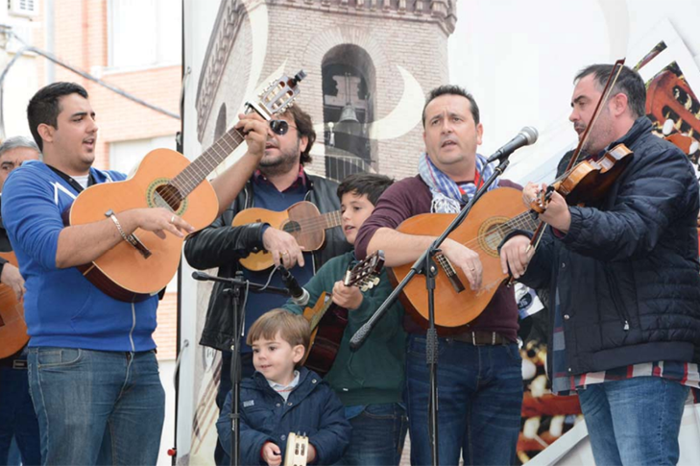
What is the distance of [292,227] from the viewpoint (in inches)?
190

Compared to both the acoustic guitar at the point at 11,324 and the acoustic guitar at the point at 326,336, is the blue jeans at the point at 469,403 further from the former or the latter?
the acoustic guitar at the point at 11,324

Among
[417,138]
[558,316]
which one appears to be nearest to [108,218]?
[558,316]

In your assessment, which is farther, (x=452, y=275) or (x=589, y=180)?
(x=452, y=275)

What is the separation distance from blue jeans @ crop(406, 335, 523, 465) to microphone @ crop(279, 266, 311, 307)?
54cm

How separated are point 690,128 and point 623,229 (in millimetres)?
1843

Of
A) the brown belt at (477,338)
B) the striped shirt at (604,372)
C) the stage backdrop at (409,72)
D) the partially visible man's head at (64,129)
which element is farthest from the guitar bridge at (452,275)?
the partially visible man's head at (64,129)

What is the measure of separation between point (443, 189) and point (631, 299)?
3.51ft

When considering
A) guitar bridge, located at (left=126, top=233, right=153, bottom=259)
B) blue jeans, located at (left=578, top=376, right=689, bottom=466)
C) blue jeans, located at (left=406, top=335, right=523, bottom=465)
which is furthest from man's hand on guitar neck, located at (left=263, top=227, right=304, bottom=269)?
blue jeans, located at (left=578, top=376, right=689, bottom=466)

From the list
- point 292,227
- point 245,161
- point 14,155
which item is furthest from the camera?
point 14,155

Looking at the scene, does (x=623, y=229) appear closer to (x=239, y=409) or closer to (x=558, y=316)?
(x=558, y=316)

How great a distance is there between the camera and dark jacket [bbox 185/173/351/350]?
4.54 m

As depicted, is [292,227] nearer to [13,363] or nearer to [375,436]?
[375,436]

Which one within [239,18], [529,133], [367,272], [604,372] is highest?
[239,18]

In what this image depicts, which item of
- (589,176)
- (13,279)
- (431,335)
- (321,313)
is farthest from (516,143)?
(13,279)
